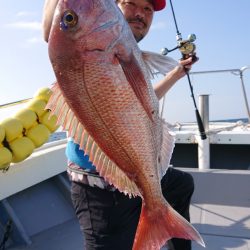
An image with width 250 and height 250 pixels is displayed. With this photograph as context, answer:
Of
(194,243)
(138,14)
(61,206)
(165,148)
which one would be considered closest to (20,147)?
(61,206)

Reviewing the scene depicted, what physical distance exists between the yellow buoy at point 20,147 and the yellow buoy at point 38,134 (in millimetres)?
65

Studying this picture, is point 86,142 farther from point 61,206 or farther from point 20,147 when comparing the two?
point 61,206

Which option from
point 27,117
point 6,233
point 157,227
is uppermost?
point 27,117

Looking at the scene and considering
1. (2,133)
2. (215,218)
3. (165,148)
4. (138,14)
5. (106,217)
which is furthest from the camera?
(215,218)

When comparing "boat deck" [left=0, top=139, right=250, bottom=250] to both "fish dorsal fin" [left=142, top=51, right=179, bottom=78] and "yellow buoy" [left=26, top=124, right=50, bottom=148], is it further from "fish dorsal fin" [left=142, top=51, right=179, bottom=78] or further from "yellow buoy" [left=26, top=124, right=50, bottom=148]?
"fish dorsal fin" [left=142, top=51, right=179, bottom=78]

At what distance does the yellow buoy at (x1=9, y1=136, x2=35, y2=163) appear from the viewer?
3.26 metres

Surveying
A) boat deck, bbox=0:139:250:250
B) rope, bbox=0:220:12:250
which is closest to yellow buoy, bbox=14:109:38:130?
boat deck, bbox=0:139:250:250

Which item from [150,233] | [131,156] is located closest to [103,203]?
[150,233]

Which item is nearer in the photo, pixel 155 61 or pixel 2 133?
pixel 155 61

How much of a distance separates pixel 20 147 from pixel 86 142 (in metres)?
2.03

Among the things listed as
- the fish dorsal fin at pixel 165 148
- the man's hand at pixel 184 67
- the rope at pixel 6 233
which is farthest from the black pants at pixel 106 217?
the rope at pixel 6 233

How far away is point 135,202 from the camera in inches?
90.1

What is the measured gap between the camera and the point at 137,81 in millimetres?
1360

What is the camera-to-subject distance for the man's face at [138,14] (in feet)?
Result: 6.79
